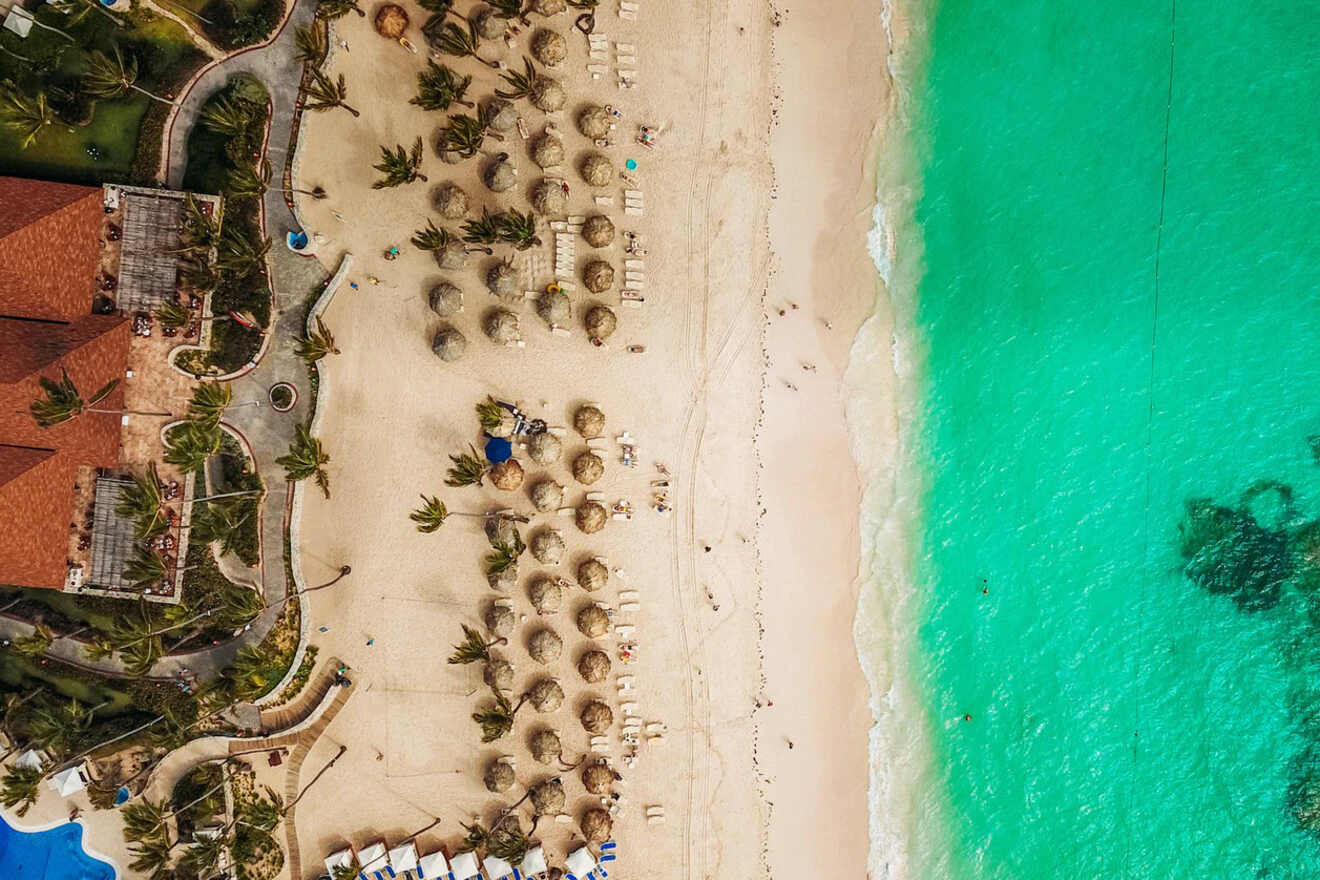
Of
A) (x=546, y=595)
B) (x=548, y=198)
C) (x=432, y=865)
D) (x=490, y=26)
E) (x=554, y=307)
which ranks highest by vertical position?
(x=490, y=26)

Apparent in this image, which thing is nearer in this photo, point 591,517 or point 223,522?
point 223,522

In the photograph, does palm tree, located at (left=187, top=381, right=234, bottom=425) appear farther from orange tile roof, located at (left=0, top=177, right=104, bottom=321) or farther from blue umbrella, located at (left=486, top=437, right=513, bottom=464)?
blue umbrella, located at (left=486, top=437, right=513, bottom=464)

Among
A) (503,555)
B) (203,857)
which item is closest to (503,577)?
(503,555)

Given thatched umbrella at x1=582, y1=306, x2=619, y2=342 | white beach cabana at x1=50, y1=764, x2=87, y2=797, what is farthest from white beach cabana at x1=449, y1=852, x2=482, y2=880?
thatched umbrella at x1=582, y1=306, x2=619, y2=342

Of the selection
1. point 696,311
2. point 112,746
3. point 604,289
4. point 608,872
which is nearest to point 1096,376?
point 696,311

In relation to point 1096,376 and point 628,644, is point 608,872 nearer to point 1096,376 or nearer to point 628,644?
point 628,644

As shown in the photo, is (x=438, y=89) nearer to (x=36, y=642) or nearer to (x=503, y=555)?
(x=503, y=555)

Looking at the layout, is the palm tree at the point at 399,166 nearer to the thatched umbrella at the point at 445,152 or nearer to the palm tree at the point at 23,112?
the thatched umbrella at the point at 445,152

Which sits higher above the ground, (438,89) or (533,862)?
(438,89)
